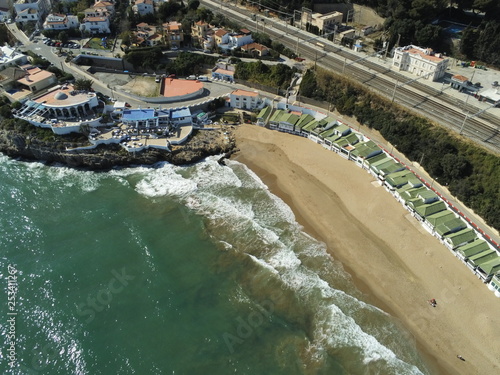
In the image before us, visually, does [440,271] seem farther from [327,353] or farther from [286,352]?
[286,352]

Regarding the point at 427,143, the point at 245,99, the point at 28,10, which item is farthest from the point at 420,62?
the point at 28,10

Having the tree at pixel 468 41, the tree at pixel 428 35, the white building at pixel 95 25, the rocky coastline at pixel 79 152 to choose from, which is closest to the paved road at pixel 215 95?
the white building at pixel 95 25

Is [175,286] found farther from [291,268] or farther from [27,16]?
[27,16]

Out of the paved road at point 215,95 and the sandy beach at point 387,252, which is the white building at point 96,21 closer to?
the paved road at point 215,95

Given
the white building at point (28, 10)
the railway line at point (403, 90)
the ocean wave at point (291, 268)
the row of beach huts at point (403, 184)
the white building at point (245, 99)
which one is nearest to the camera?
the ocean wave at point (291, 268)

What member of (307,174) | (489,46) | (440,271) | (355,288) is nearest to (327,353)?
(355,288)

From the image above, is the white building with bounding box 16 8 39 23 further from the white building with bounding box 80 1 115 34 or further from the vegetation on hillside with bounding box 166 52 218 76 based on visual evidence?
the vegetation on hillside with bounding box 166 52 218 76

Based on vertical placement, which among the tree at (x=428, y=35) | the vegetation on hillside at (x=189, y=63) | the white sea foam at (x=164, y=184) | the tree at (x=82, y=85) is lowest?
the white sea foam at (x=164, y=184)
